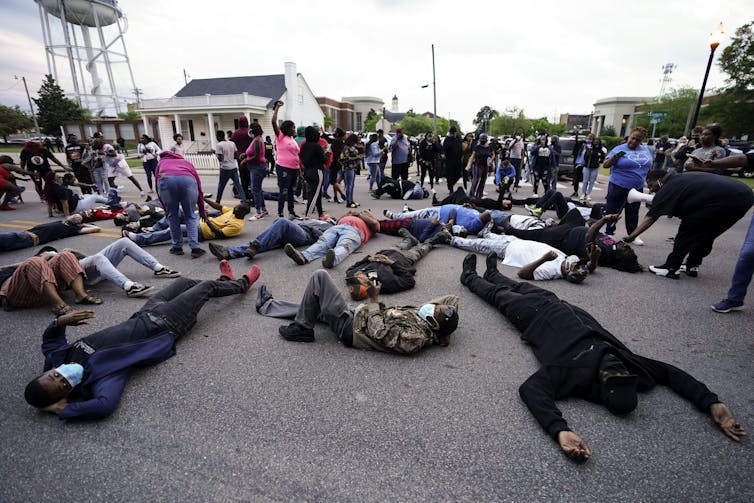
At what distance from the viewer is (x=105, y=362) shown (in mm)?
2701

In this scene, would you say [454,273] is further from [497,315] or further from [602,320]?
[602,320]

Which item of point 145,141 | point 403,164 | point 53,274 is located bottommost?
point 53,274

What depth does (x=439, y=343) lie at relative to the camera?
343 cm

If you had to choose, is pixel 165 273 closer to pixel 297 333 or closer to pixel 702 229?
pixel 297 333

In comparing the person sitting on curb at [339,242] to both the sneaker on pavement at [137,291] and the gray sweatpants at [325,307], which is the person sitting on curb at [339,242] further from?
the sneaker on pavement at [137,291]

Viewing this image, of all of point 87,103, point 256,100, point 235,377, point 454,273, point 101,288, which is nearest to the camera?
point 235,377

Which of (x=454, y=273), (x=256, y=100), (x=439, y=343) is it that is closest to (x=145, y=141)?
(x=454, y=273)

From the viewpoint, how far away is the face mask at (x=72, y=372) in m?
2.48

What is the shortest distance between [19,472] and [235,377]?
49.8 inches

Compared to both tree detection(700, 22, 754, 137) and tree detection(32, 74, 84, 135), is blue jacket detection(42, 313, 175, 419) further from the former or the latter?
tree detection(32, 74, 84, 135)

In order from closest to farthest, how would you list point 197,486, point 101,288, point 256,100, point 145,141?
1. point 197,486
2. point 101,288
3. point 145,141
4. point 256,100

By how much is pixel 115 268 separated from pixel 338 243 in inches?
113

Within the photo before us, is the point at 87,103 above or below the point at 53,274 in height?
above

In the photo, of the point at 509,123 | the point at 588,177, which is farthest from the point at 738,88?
the point at 509,123
